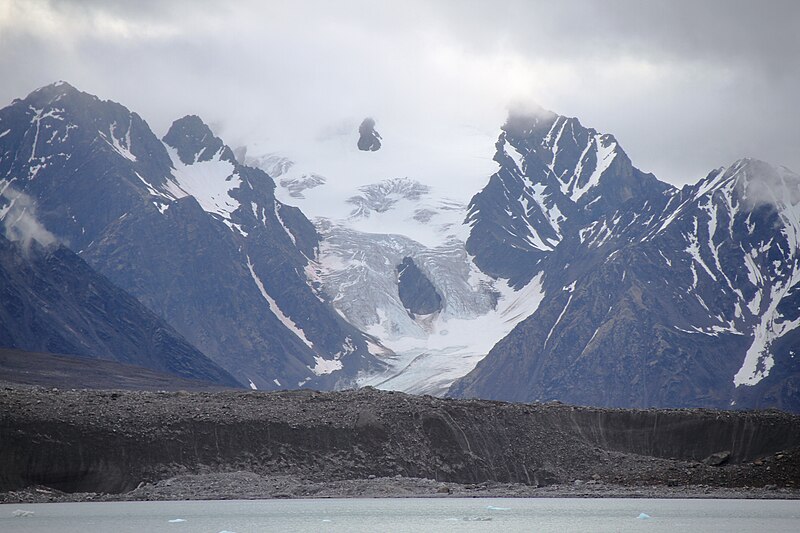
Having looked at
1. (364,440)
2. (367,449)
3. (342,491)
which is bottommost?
(342,491)

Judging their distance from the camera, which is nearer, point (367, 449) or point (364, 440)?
point (367, 449)

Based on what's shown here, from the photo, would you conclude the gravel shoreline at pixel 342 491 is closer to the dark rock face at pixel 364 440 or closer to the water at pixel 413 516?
the dark rock face at pixel 364 440

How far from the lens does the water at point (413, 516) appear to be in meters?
73.8

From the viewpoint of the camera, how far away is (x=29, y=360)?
644 ft

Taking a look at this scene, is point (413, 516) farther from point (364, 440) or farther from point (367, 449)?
point (364, 440)

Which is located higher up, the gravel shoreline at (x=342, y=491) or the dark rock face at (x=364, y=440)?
the dark rock face at (x=364, y=440)

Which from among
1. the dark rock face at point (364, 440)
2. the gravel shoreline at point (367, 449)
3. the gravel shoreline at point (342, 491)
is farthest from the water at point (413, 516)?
the dark rock face at point (364, 440)

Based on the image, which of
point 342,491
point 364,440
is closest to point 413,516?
point 342,491

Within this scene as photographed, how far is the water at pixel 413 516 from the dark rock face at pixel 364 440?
7968 millimetres

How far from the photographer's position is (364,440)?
107938mm

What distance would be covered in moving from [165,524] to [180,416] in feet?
102

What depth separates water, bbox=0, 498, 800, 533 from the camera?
73812mm

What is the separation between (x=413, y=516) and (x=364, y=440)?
26236 mm

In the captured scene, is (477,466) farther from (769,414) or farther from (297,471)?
(769,414)
